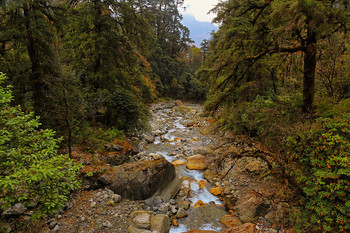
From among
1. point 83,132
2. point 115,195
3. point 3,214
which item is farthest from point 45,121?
point 115,195

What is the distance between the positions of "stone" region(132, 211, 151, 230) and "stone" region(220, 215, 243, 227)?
113 inches

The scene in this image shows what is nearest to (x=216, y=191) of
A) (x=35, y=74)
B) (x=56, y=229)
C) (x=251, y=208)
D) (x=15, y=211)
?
(x=251, y=208)

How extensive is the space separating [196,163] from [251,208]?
15.5ft

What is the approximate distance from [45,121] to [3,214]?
391cm

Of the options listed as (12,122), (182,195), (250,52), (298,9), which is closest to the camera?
(12,122)

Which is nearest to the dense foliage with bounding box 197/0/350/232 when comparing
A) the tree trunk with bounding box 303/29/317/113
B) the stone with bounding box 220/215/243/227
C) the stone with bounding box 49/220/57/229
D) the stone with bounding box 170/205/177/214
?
the tree trunk with bounding box 303/29/317/113

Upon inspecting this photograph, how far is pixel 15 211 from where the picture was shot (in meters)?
4.73

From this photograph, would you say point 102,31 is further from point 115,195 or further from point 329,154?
point 329,154

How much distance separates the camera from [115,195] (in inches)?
273

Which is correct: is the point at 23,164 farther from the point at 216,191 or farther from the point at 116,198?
the point at 216,191

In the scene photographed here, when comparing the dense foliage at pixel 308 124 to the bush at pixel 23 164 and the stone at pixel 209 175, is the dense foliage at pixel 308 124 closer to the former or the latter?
the stone at pixel 209 175

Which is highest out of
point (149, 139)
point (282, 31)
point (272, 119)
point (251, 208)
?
point (282, 31)

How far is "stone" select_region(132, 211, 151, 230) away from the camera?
575 cm

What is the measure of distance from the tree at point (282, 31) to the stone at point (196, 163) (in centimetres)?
560
